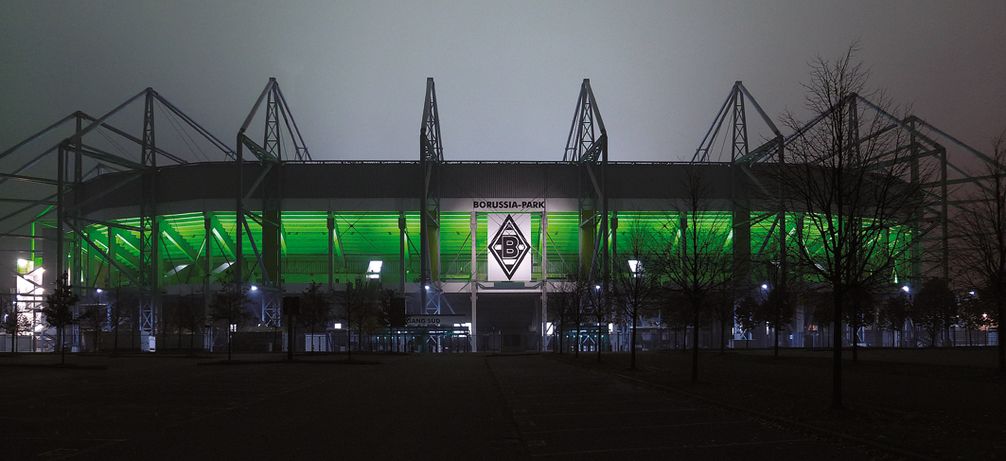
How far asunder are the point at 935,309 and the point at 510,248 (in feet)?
110

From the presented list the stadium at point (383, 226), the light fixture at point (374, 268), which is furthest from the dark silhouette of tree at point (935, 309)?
the light fixture at point (374, 268)

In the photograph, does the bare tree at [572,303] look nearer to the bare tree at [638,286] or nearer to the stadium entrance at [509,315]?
the bare tree at [638,286]

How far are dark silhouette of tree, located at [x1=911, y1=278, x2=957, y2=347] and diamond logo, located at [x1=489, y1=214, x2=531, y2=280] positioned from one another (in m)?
31.0

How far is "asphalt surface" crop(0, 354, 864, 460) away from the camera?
41.9 ft

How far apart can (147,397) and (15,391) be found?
4.86m

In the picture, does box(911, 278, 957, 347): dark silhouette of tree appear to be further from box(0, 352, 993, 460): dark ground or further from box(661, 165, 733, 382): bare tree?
box(0, 352, 993, 460): dark ground

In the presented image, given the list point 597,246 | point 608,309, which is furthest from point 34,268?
point 608,309

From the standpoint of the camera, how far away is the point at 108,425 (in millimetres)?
16453

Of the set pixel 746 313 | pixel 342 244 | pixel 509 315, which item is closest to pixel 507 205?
pixel 509 315

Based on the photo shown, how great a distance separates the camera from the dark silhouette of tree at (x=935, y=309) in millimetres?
59625

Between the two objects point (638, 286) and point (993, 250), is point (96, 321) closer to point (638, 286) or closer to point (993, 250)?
point (638, 286)

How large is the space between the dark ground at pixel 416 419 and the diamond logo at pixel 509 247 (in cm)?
4779

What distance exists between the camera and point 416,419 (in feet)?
56.9

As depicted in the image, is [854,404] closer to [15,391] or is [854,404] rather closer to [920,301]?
[15,391]
